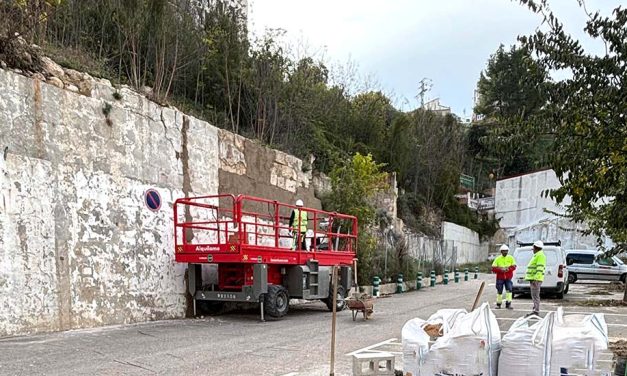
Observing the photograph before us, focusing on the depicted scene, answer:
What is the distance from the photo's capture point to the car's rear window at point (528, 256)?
17.8 metres

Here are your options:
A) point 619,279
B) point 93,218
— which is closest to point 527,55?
point 93,218

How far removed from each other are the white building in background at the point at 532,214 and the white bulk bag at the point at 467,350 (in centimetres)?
3524

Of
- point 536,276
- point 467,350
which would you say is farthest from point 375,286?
point 467,350

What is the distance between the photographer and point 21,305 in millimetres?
9047

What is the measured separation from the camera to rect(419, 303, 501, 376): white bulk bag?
5.16 m

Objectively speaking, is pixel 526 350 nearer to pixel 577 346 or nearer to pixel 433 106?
pixel 577 346

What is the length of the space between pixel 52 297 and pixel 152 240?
9.01 ft

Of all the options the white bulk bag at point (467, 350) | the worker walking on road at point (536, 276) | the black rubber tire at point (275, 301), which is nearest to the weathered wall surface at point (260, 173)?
the black rubber tire at point (275, 301)

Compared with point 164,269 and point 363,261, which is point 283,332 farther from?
point 363,261

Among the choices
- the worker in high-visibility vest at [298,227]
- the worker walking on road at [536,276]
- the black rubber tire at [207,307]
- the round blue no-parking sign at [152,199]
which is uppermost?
the round blue no-parking sign at [152,199]

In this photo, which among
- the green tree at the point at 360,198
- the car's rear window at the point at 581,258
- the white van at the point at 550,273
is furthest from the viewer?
the car's rear window at the point at 581,258

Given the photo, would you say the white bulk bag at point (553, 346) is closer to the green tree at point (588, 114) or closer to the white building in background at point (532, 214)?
the green tree at point (588, 114)

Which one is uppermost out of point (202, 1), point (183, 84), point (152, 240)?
point (202, 1)

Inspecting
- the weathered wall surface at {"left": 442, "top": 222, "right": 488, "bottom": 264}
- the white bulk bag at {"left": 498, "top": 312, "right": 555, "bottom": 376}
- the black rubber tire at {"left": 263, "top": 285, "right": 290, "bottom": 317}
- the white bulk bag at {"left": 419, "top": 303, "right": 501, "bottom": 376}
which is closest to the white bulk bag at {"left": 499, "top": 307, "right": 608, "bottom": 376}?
the white bulk bag at {"left": 498, "top": 312, "right": 555, "bottom": 376}
